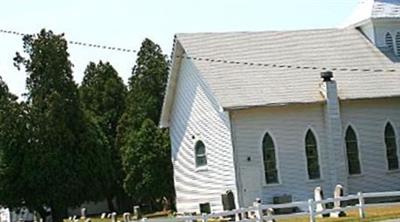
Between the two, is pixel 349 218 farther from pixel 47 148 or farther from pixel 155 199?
pixel 155 199

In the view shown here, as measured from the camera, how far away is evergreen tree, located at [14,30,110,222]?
5491cm

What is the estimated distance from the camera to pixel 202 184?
4072 cm

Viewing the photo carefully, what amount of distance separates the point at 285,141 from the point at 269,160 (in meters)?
1.18

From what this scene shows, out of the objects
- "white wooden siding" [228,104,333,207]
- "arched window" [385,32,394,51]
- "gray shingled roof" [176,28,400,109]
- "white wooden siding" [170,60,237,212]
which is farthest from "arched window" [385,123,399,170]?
"white wooden siding" [170,60,237,212]

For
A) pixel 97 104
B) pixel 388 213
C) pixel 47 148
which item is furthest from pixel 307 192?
pixel 97 104

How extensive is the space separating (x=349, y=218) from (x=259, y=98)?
382 inches

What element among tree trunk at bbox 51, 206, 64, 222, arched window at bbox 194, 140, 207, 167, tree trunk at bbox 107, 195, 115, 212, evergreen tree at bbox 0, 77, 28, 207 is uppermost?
evergreen tree at bbox 0, 77, 28, 207

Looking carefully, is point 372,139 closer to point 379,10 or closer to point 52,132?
point 379,10

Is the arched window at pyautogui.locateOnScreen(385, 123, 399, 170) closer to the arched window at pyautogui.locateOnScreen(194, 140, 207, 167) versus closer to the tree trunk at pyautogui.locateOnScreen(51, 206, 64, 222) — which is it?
the arched window at pyautogui.locateOnScreen(194, 140, 207, 167)

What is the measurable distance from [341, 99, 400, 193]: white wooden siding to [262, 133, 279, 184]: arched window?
383 centimetres

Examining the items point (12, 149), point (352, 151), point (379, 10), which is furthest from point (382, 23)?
point (12, 149)

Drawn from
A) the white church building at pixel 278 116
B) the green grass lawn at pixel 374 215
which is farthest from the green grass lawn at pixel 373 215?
the white church building at pixel 278 116

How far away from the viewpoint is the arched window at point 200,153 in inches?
1606

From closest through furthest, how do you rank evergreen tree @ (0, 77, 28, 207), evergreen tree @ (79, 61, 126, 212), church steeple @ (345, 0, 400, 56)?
church steeple @ (345, 0, 400, 56) → evergreen tree @ (0, 77, 28, 207) → evergreen tree @ (79, 61, 126, 212)
